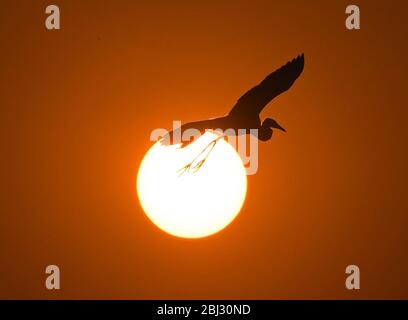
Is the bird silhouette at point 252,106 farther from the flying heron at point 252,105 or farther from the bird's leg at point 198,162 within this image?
the bird's leg at point 198,162

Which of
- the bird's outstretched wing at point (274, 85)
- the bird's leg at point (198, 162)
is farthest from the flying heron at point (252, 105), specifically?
the bird's leg at point (198, 162)

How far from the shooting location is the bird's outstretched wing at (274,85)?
1.51m

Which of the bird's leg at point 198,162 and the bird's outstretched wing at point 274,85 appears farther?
the bird's leg at point 198,162

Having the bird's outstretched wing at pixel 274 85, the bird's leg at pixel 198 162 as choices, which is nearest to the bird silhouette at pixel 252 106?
the bird's outstretched wing at pixel 274 85

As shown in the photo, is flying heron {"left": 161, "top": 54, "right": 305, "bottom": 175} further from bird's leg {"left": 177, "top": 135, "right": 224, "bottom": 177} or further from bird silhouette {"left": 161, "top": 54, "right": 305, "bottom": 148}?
bird's leg {"left": 177, "top": 135, "right": 224, "bottom": 177}

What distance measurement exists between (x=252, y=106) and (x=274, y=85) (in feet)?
0.30

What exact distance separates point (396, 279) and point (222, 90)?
101cm

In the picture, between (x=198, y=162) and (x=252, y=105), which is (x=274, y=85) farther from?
(x=198, y=162)

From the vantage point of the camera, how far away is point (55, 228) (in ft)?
7.04

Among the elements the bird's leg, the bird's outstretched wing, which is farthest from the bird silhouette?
→ the bird's leg

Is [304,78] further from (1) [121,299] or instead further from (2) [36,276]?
(2) [36,276]

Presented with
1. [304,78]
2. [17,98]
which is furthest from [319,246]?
[17,98]

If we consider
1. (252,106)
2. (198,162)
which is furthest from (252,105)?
(198,162)

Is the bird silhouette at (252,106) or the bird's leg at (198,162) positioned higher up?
the bird silhouette at (252,106)
